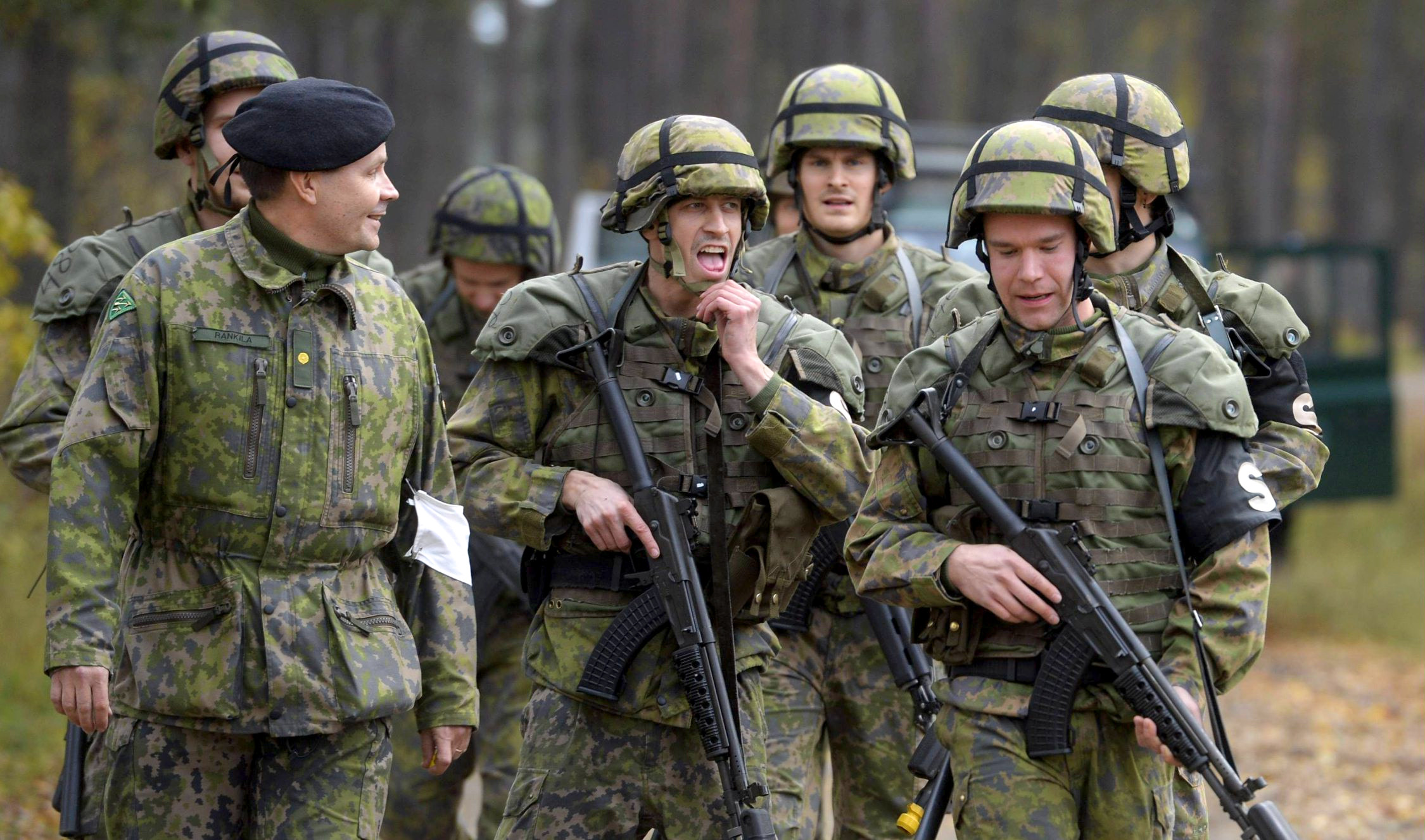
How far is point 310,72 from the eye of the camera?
3619 cm

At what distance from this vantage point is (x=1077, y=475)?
4402mm

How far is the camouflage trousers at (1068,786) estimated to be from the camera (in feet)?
14.2

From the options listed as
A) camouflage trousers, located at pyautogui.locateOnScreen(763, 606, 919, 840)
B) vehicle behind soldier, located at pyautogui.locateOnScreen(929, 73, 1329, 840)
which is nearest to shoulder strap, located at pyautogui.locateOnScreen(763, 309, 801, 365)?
vehicle behind soldier, located at pyautogui.locateOnScreen(929, 73, 1329, 840)

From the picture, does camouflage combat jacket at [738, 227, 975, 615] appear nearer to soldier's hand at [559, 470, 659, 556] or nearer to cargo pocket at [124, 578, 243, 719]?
soldier's hand at [559, 470, 659, 556]

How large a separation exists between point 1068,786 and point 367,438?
6.20 ft

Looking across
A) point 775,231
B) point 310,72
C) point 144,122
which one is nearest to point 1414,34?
point 310,72

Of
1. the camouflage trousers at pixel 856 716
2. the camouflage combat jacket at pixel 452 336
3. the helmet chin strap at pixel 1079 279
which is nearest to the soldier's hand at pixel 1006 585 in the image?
the helmet chin strap at pixel 1079 279

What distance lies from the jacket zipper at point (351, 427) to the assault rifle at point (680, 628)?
701 mm

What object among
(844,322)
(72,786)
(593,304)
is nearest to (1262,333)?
(844,322)

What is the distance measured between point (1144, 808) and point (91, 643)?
2.45 meters

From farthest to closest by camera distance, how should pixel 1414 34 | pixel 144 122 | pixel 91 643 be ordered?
pixel 1414 34 < pixel 144 122 < pixel 91 643

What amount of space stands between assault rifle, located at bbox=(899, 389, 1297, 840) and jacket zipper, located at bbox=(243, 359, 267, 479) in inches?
Result: 60.2

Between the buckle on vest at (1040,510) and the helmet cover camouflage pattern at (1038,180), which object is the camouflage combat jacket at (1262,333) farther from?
the buckle on vest at (1040,510)

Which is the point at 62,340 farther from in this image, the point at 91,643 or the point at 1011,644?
the point at 1011,644
